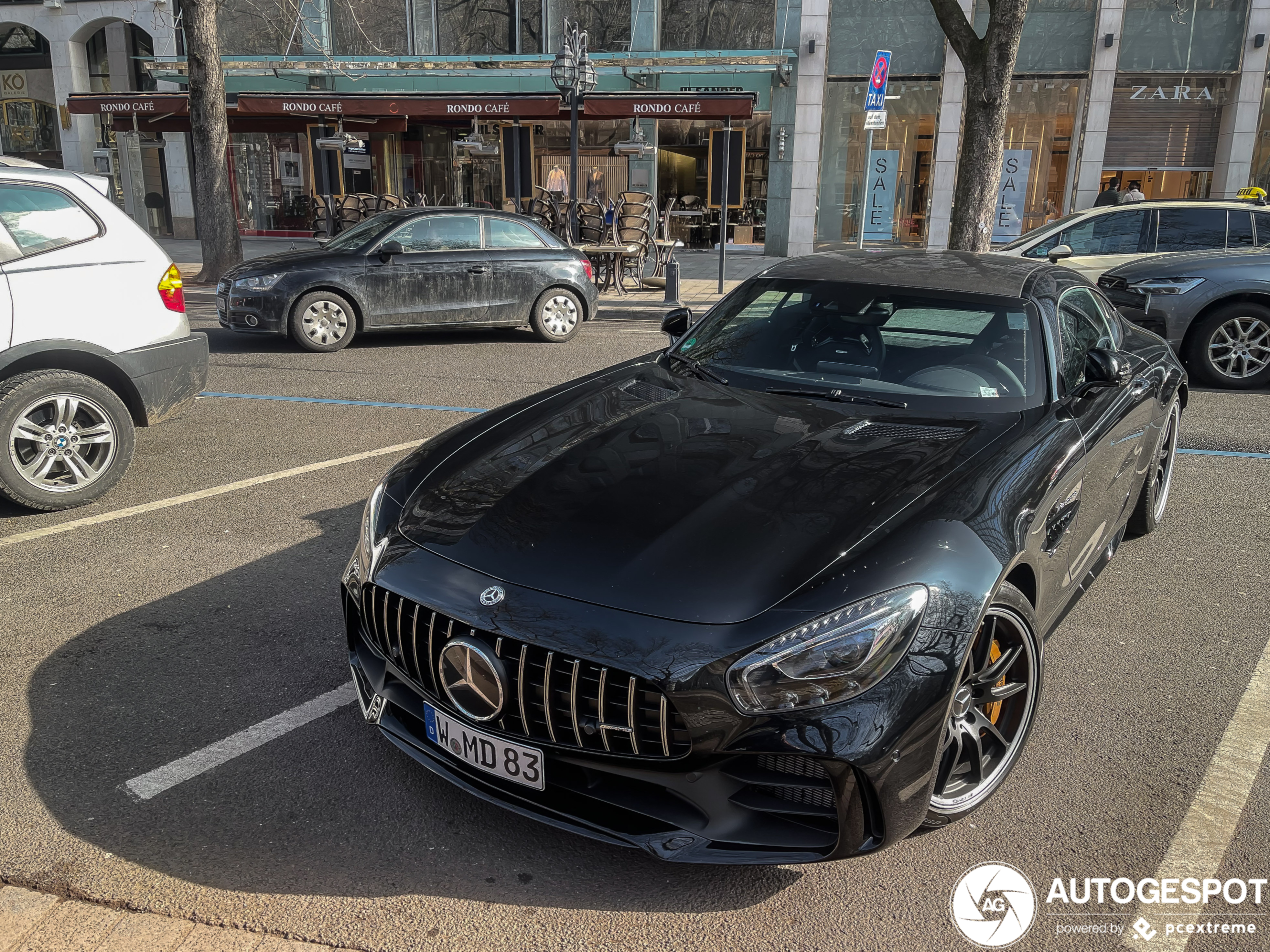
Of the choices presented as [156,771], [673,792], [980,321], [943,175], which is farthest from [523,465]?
[943,175]

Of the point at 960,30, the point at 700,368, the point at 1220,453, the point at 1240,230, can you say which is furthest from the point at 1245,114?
the point at 700,368

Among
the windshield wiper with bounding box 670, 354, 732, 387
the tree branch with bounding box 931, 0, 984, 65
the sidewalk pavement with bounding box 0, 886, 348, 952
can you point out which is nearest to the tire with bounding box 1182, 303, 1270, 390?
the tree branch with bounding box 931, 0, 984, 65

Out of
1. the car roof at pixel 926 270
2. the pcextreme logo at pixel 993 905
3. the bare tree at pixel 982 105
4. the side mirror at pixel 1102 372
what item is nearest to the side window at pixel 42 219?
the car roof at pixel 926 270

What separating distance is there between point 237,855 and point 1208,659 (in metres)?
3.51

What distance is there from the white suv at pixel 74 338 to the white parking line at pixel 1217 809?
5433 mm

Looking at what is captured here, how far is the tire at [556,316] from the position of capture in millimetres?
11438

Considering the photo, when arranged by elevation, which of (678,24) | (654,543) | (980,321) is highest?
(678,24)

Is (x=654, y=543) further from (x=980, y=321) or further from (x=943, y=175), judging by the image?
(x=943, y=175)

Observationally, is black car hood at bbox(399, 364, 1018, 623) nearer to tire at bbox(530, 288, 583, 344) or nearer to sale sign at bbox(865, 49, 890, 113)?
tire at bbox(530, 288, 583, 344)

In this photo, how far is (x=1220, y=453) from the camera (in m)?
6.86

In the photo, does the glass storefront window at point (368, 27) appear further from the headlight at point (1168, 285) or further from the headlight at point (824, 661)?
the headlight at point (824, 661)

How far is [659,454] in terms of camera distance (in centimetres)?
318

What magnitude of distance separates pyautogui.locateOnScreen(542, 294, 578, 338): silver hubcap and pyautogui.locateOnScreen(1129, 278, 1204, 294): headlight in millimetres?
5880

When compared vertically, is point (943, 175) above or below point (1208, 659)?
above
